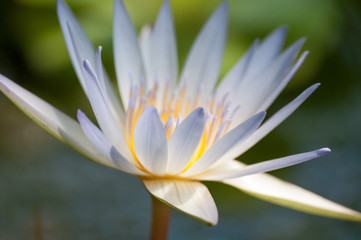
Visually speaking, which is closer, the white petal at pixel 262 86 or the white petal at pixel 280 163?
the white petal at pixel 280 163

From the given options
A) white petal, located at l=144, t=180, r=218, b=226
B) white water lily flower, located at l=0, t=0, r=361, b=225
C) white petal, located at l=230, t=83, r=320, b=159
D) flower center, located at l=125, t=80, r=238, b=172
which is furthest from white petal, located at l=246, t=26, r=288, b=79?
white petal, located at l=144, t=180, r=218, b=226

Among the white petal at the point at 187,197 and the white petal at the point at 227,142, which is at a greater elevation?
the white petal at the point at 227,142

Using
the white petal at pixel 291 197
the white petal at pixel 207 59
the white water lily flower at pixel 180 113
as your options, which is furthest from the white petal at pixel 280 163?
the white petal at pixel 207 59

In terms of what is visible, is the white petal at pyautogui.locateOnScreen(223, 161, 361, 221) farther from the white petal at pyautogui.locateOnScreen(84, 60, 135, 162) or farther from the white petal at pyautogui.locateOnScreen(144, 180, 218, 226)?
the white petal at pyautogui.locateOnScreen(84, 60, 135, 162)

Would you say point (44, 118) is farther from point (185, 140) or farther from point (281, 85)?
point (281, 85)

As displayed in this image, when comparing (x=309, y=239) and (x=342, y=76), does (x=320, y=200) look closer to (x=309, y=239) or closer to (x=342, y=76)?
(x=309, y=239)

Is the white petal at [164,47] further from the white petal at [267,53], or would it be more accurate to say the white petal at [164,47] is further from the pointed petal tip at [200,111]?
the pointed petal tip at [200,111]

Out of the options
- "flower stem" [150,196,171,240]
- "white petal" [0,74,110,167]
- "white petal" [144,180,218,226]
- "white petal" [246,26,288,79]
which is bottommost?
"flower stem" [150,196,171,240]
